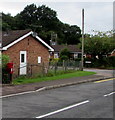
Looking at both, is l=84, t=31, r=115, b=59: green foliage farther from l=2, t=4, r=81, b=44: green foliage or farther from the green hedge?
l=2, t=4, r=81, b=44: green foliage

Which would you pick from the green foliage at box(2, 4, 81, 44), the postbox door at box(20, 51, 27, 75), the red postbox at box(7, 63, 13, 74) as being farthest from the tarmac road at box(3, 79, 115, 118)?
the green foliage at box(2, 4, 81, 44)

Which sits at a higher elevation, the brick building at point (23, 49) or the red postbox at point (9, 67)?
the brick building at point (23, 49)

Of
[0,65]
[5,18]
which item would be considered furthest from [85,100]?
[5,18]

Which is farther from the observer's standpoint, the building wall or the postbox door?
the postbox door

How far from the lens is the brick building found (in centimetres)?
2048

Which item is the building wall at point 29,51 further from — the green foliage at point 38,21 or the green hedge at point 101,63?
the green foliage at point 38,21

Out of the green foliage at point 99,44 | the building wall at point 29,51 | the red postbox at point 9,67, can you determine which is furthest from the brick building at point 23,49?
A: the green foliage at point 99,44

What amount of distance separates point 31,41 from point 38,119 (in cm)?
1561

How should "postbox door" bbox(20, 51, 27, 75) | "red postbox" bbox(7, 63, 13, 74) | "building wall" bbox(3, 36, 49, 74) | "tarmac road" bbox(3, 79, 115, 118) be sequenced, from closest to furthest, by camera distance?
"tarmac road" bbox(3, 79, 115, 118) → "red postbox" bbox(7, 63, 13, 74) → "building wall" bbox(3, 36, 49, 74) → "postbox door" bbox(20, 51, 27, 75)

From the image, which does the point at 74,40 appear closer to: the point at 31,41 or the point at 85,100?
the point at 31,41

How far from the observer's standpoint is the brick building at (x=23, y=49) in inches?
806

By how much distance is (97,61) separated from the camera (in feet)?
140

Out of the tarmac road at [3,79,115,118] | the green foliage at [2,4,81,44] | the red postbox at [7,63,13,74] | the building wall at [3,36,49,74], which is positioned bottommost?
the tarmac road at [3,79,115,118]

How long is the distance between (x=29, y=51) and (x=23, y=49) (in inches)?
29.9
